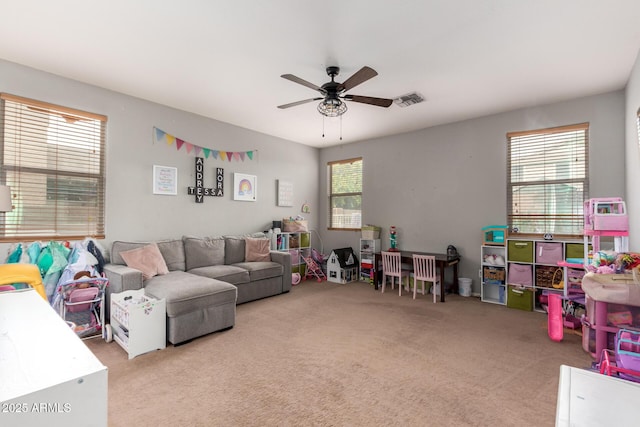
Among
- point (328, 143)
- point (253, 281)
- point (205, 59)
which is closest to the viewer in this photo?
point (205, 59)

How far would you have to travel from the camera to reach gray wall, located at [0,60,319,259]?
11.2 ft

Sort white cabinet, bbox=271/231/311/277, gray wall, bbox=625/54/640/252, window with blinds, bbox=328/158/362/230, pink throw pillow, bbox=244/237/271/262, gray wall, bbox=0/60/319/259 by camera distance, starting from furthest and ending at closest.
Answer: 1. window with blinds, bbox=328/158/362/230
2. white cabinet, bbox=271/231/311/277
3. pink throw pillow, bbox=244/237/271/262
4. gray wall, bbox=0/60/319/259
5. gray wall, bbox=625/54/640/252

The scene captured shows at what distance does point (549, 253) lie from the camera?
3836 mm

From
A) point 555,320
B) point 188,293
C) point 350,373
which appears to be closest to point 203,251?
point 188,293

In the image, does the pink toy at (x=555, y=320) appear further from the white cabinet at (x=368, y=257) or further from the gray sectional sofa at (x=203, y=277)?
the gray sectional sofa at (x=203, y=277)

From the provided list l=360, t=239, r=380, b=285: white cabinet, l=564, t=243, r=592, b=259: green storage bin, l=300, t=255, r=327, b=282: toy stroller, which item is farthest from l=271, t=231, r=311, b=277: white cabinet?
l=564, t=243, r=592, b=259: green storage bin

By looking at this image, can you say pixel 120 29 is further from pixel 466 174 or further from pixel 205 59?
pixel 466 174

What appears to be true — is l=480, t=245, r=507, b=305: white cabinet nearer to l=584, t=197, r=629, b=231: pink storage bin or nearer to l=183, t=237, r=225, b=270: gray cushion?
l=584, t=197, r=629, b=231: pink storage bin

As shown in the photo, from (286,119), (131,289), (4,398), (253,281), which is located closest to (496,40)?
(286,119)

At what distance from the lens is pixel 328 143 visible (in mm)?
6297

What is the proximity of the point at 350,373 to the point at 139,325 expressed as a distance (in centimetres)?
180

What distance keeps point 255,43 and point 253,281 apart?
290cm

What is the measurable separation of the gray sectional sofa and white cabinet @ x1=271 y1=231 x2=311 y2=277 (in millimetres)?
360

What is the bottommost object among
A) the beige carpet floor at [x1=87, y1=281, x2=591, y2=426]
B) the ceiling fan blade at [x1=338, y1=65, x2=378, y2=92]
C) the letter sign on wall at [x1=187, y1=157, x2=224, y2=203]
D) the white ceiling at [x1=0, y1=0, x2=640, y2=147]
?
the beige carpet floor at [x1=87, y1=281, x2=591, y2=426]
